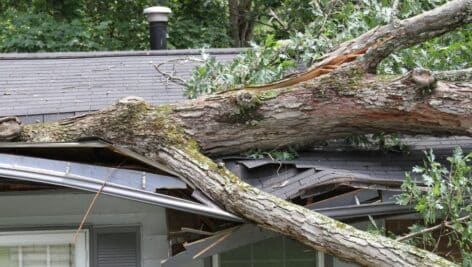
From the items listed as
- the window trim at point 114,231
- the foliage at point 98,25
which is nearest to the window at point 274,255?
the window trim at point 114,231

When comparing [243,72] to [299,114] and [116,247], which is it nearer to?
[299,114]

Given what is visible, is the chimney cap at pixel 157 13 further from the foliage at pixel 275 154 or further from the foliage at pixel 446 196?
the foliage at pixel 446 196

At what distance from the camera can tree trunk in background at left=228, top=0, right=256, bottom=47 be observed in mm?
14688

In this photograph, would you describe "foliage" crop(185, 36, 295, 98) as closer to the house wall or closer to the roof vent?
the house wall

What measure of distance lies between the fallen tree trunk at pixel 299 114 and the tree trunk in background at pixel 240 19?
10019 millimetres

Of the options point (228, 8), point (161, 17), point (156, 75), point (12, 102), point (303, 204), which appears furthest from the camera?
point (228, 8)

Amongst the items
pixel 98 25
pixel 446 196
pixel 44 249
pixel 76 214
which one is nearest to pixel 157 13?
pixel 76 214

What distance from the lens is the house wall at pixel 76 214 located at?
5023 mm

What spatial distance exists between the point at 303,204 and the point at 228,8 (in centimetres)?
1128

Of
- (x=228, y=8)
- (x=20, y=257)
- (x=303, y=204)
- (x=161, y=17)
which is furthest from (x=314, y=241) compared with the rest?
(x=228, y=8)

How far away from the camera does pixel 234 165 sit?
4.62 meters

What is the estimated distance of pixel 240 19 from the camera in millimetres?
15039

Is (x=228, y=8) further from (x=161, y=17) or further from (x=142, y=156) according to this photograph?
(x=142, y=156)

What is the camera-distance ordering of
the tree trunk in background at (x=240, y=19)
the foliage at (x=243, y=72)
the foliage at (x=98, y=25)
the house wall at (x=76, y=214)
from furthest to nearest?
the tree trunk in background at (x=240, y=19) < the foliage at (x=98, y=25) < the foliage at (x=243, y=72) < the house wall at (x=76, y=214)
